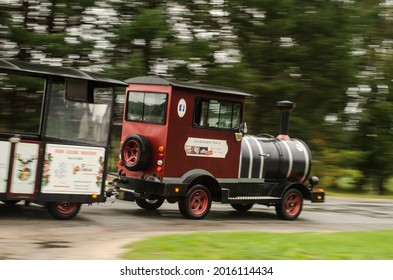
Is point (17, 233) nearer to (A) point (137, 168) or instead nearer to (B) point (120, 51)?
(A) point (137, 168)

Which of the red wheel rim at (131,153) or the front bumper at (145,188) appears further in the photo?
the red wheel rim at (131,153)

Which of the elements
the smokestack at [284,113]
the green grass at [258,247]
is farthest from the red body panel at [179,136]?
the green grass at [258,247]

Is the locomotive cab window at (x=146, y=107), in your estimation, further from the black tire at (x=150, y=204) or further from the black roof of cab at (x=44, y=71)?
the black tire at (x=150, y=204)

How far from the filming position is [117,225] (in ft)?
38.2

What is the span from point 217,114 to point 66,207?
3.83 meters

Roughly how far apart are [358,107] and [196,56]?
1090 centimetres

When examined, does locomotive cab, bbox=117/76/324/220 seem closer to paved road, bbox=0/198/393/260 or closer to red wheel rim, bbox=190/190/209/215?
red wheel rim, bbox=190/190/209/215

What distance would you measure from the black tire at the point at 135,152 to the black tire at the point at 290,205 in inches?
148

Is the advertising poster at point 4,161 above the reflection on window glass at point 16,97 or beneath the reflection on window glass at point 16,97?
beneath

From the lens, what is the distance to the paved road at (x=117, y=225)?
8.77 metres

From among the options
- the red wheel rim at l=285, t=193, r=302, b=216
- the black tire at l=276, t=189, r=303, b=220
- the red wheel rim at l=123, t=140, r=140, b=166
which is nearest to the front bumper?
the red wheel rim at l=123, t=140, r=140, b=166

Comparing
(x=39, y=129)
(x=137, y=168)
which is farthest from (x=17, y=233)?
(x=137, y=168)

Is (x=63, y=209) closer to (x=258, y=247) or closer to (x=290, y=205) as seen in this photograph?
(x=258, y=247)

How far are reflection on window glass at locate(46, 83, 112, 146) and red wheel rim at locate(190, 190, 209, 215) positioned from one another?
2.46 m
